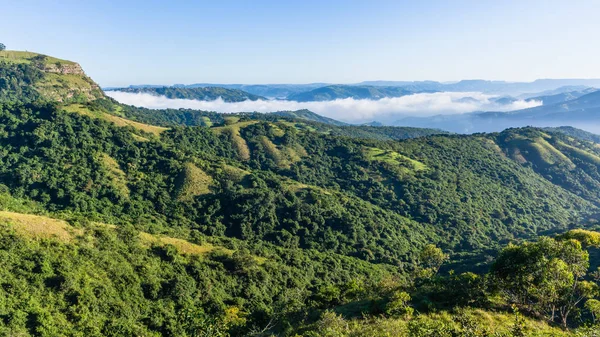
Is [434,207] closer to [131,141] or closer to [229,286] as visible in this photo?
[229,286]

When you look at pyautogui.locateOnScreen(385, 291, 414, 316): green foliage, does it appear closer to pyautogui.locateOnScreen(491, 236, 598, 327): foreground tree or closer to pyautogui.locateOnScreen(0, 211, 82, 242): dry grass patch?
pyautogui.locateOnScreen(491, 236, 598, 327): foreground tree

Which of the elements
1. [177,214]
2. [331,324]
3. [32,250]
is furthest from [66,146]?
[331,324]

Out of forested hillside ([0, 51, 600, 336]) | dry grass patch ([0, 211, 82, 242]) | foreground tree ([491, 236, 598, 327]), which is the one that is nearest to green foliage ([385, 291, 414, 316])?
forested hillside ([0, 51, 600, 336])

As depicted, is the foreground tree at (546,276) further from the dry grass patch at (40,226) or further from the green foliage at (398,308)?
the dry grass patch at (40,226)

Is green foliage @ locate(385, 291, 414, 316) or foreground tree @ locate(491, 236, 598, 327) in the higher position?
foreground tree @ locate(491, 236, 598, 327)

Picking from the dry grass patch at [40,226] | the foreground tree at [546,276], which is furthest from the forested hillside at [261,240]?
the dry grass patch at [40,226]
